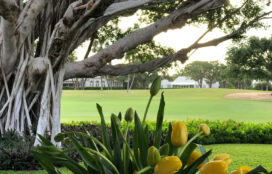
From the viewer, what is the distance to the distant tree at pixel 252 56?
25.1 metres

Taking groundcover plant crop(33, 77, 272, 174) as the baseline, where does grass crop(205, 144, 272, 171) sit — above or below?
below

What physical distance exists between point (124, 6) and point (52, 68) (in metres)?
1.52

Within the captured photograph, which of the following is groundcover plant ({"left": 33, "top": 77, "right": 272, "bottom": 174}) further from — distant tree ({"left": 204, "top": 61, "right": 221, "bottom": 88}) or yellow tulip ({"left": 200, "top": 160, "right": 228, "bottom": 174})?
distant tree ({"left": 204, "top": 61, "right": 221, "bottom": 88})

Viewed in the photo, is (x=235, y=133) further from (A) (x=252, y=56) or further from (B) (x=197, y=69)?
(B) (x=197, y=69)

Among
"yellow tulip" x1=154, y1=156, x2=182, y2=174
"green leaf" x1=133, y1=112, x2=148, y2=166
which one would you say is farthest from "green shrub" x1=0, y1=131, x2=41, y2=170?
"yellow tulip" x1=154, y1=156, x2=182, y2=174

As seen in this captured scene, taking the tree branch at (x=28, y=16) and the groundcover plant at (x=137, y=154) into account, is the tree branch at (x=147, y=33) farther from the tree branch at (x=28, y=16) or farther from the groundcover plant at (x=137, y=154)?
the groundcover plant at (x=137, y=154)

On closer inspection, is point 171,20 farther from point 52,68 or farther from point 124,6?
point 52,68

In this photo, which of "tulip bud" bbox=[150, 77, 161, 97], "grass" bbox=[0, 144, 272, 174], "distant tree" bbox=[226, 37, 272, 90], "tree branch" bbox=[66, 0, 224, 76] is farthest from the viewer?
"distant tree" bbox=[226, 37, 272, 90]

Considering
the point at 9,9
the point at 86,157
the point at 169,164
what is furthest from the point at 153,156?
the point at 9,9

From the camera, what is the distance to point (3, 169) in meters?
4.37

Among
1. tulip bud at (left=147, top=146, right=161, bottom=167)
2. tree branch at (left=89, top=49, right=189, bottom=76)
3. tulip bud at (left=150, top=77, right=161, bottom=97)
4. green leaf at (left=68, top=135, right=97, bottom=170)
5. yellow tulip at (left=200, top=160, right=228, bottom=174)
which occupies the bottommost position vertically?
green leaf at (left=68, top=135, right=97, bottom=170)

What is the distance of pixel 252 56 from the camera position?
1006 inches

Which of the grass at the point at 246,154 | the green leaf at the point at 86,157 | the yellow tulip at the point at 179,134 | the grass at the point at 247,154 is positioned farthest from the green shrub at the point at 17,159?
the yellow tulip at the point at 179,134

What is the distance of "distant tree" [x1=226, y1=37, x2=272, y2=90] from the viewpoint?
82.3 ft
